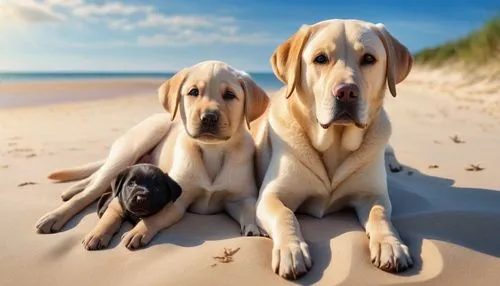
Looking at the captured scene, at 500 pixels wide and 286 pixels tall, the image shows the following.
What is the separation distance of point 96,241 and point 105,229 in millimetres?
130

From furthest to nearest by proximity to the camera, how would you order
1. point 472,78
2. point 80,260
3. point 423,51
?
point 423,51
point 472,78
point 80,260

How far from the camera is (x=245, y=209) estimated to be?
3.73 m

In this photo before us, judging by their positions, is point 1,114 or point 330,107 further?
point 1,114

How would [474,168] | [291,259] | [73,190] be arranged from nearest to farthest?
[291,259]
[73,190]
[474,168]

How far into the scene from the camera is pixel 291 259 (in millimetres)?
2875

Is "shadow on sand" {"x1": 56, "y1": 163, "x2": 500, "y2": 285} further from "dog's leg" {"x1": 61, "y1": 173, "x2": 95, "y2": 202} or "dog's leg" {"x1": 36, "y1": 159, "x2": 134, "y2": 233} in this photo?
"dog's leg" {"x1": 61, "y1": 173, "x2": 95, "y2": 202}

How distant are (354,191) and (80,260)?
5.73ft

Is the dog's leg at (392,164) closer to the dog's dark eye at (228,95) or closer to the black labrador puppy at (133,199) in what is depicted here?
the dog's dark eye at (228,95)

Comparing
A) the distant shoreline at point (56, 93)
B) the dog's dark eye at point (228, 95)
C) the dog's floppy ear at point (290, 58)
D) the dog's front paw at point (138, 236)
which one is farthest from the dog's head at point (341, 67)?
the distant shoreline at point (56, 93)

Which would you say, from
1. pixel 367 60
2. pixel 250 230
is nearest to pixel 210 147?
pixel 250 230

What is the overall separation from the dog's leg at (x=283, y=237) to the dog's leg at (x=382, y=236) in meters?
0.37

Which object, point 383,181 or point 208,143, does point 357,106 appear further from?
point 208,143

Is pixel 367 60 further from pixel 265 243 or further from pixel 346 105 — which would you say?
pixel 265 243

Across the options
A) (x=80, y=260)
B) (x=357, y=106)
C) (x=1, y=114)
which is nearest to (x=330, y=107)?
(x=357, y=106)
